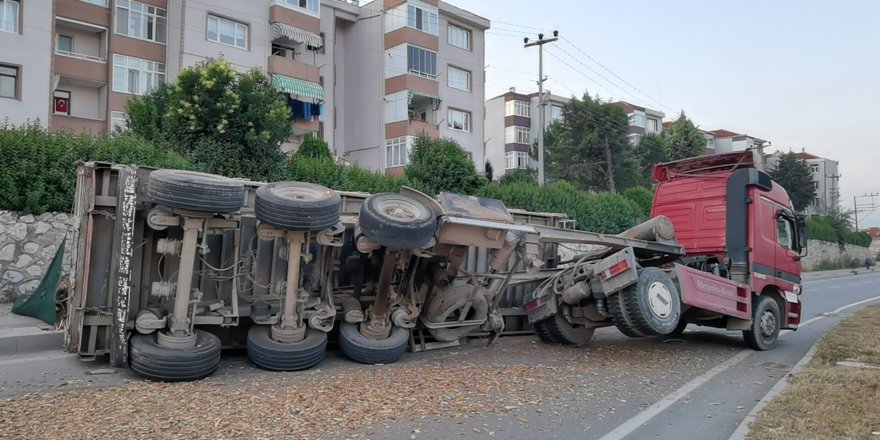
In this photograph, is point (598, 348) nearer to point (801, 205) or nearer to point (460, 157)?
point (460, 157)

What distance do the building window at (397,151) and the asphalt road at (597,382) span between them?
80.3 feet

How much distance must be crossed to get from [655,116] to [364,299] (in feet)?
226

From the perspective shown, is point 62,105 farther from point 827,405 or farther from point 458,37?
point 827,405

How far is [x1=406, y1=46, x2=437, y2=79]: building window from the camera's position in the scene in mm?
34938

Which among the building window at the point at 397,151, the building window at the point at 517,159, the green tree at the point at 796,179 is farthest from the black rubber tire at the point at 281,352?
the green tree at the point at 796,179

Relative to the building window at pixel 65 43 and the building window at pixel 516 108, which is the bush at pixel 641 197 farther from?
the building window at pixel 516 108

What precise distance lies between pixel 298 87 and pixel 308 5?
193 inches

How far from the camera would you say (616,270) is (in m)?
8.10

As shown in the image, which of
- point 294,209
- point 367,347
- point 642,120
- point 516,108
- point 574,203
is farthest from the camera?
point 642,120

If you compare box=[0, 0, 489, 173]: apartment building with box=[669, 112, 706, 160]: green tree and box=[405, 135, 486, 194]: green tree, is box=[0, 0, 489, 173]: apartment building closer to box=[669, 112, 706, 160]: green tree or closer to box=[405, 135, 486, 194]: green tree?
box=[405, 135, 486, 194]: green tree

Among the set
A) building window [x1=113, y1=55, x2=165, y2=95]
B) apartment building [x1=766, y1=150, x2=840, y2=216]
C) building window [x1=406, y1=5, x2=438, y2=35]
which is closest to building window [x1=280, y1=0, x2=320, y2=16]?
building window [x1=406, y1=5, x2=438, y2=35]

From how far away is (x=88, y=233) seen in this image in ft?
21.5

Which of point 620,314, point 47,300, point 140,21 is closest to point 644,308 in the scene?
point 620,314

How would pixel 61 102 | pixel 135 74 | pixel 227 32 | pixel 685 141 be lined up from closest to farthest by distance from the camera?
pixel 61 102 < pixel 135 74 < pixel 227 32 < pixel 685 141
